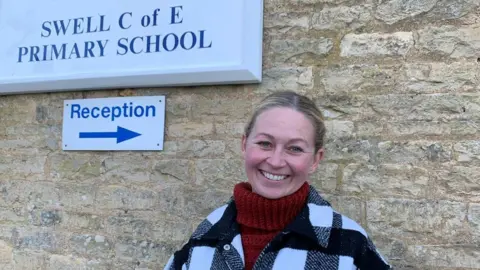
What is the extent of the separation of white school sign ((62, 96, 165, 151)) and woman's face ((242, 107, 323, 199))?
1308 mm

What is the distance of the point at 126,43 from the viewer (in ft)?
10.3

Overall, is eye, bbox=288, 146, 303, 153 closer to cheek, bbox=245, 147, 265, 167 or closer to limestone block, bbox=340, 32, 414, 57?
cheek, bbox=245, 147, 265, 167

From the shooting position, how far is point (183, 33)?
9.93 feet

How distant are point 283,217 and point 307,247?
134mm

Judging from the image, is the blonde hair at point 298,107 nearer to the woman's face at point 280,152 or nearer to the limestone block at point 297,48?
the woman's face at point 280,152

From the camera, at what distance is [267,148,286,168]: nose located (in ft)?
5.93

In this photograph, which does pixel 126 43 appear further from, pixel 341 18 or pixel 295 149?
pixel 295 149

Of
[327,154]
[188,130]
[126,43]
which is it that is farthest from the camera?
[126,43]

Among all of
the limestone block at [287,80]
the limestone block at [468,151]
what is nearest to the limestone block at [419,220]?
the limestone block at [468,151]

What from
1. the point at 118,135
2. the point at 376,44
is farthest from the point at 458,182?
the point at 118,135

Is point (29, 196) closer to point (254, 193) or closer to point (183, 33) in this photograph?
point (183, 33)

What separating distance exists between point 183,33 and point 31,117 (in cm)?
114

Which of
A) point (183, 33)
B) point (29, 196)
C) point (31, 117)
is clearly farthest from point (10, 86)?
point (183, 33)

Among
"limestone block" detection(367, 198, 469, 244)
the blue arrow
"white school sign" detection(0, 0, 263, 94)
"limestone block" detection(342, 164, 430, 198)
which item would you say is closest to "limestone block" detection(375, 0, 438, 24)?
"white school sign" detection(0, 0, 263, 94)
